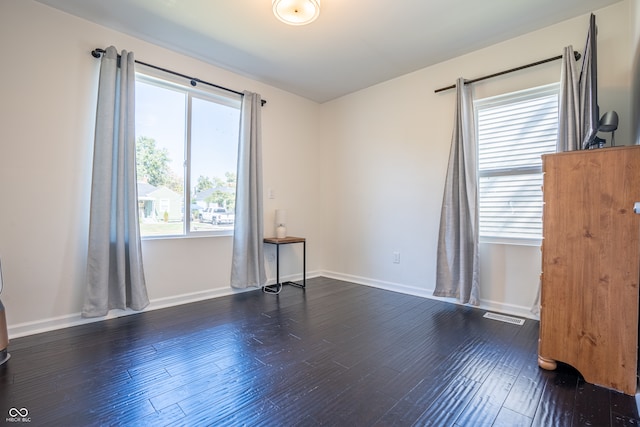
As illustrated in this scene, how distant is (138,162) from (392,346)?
284 cm

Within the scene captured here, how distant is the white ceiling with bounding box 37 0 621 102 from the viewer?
2.33m

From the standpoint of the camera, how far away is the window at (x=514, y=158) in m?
2.65

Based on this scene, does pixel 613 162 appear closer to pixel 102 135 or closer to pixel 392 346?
pixel 392 346

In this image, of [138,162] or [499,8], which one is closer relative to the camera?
[499,8]

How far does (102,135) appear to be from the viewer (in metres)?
2.50

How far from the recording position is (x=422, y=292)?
3402 mm

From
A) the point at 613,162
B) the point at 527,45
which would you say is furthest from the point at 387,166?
the point at 613,162

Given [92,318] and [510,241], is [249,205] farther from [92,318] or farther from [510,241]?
[510,241]

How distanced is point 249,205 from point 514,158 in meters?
2.83

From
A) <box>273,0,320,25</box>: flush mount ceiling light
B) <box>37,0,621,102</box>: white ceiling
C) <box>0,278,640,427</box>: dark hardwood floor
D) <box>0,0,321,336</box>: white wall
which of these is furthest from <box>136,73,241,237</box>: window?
<box>273,0,320,25</box>: flush mount ceiling light

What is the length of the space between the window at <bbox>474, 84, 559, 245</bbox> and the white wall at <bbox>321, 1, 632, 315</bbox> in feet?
0.38

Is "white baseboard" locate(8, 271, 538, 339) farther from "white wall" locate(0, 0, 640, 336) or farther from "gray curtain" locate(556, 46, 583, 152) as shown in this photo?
"gray curtain" locate(556, 46, 583, 152)

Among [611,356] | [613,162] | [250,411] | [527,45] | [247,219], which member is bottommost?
[250,411]
